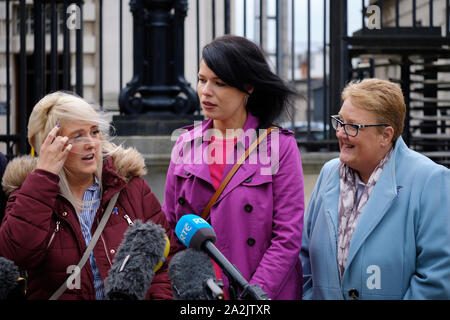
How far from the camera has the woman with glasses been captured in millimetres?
2900

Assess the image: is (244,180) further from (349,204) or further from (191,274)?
(191,274)

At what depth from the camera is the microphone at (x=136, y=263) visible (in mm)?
2012

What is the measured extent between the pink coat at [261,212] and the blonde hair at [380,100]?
41cm

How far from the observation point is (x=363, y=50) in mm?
6598

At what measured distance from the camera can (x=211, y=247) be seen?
1913mm

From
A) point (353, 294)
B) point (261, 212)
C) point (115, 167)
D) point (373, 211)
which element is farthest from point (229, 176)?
point (353, 294)

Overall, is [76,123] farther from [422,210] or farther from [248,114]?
[422,210]

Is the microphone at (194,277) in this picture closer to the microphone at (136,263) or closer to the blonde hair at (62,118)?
the microphone at (136,263)

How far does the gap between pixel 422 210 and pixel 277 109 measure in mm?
889

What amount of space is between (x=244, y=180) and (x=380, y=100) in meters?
0.73

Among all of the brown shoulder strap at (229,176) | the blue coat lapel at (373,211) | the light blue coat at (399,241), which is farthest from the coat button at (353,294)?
the brown shoulder strap at (229,176)
